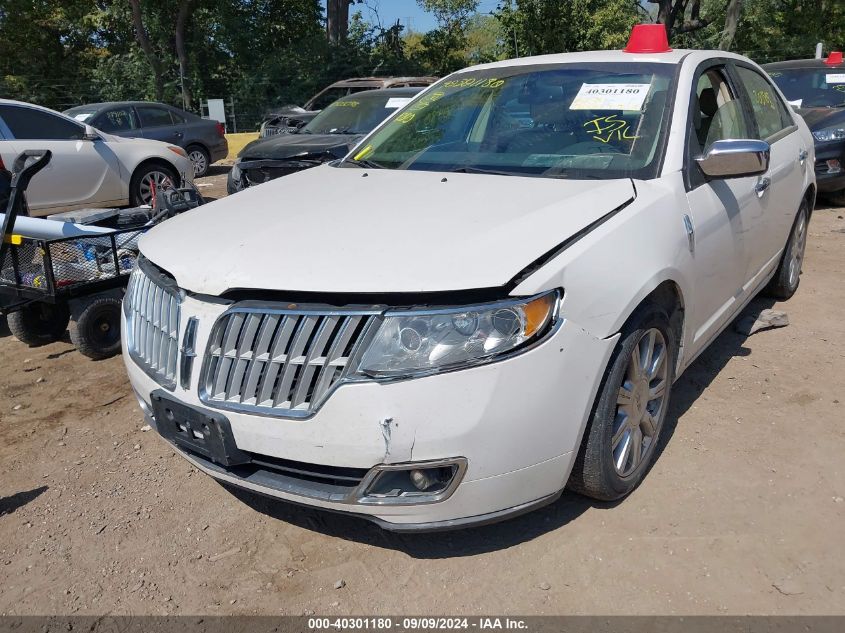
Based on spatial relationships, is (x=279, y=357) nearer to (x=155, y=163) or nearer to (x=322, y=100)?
(x=155, y=163)

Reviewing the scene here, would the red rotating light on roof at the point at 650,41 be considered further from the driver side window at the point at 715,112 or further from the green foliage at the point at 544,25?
the green foliage at the point at 544,25

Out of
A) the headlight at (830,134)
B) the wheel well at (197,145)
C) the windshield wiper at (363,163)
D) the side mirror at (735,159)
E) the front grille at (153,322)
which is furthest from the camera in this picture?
the wheel well at (197,145)

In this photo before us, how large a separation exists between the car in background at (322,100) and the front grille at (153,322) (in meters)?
9.01

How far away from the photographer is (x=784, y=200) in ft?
14.3

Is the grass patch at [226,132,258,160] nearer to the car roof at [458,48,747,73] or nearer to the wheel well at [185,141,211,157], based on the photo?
the wheel well at [185,141,211,157]

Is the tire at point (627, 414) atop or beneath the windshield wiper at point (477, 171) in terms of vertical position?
beneath

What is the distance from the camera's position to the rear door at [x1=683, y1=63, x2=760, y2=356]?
3168 mm

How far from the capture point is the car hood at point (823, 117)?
8.33m

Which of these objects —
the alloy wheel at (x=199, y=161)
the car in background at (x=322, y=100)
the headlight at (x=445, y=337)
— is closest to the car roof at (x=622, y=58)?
the headlight at (x=445, y=337)

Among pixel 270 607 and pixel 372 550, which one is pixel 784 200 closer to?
pixel 372 550

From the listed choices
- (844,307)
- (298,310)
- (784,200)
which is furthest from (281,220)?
(844,307)

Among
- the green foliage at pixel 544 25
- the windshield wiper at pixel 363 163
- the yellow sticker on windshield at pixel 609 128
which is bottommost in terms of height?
the windshield wiper at pixel 363 163

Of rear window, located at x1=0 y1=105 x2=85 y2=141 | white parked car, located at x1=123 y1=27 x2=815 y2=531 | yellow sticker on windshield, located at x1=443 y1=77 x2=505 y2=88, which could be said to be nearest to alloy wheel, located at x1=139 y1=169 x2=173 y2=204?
rear window, located at x1=0 y1=105 x2=85 y2=141

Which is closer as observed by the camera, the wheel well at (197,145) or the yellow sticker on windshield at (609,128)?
the yellow sticker on windshield at (609,128)
